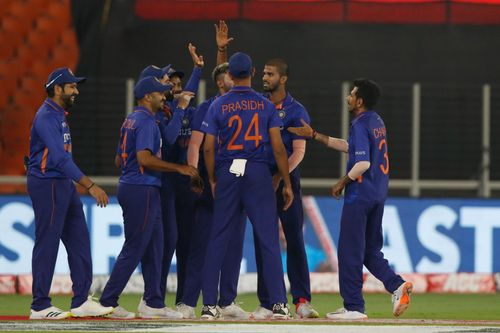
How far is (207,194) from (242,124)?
0.88m

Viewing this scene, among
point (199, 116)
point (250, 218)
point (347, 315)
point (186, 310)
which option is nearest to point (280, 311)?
point (347, 315)

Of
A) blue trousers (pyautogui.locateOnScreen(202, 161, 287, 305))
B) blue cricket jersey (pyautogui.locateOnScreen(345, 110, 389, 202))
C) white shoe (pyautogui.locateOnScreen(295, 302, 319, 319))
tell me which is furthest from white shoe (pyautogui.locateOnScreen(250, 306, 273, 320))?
blue cricket jersey (pyautogui.locateOnScreen(345, 110, 389, 202))

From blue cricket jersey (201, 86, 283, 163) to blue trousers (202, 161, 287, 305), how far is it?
0.10 m

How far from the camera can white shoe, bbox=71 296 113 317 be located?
12664 mm

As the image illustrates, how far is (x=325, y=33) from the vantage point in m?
18.7

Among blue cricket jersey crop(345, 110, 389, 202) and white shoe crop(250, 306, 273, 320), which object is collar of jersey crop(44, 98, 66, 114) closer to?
white shoe crop(250, 306, 273, 320)

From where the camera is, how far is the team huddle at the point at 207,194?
41.3 ft

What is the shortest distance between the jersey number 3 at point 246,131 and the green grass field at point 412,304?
2.09 m

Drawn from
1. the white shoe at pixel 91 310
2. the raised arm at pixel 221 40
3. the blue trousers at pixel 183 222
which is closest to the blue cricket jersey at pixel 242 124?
the blue trousers at pixel 183 222

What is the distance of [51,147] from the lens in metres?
12.5

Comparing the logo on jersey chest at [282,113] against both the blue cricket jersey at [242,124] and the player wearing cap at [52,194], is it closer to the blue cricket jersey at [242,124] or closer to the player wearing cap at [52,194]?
the blue cricket jersey at [242,124]

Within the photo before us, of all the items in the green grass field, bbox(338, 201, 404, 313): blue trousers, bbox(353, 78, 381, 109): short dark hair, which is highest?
bbox(353, 78, 381, 109): short dark hair

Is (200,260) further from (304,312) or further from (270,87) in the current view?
(270,87)

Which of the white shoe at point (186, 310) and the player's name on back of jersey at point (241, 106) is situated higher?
the player's name on back of jersey at point (241, 106)
